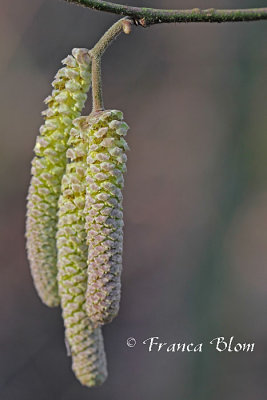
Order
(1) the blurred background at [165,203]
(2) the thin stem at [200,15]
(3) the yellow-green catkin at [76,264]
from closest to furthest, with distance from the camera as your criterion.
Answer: (2) the thin stem at [200,15] → (3) the yellow-green catkin at [76,264] → (1) the blurred background at [165,203]

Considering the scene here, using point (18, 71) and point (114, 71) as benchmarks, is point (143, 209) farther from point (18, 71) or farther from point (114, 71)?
point (18, 71)

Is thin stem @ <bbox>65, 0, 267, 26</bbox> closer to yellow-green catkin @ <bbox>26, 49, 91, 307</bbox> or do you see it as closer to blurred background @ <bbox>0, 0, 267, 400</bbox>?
yellow-green catkin @ <bbox>26, 49, 91, 307</bbox>

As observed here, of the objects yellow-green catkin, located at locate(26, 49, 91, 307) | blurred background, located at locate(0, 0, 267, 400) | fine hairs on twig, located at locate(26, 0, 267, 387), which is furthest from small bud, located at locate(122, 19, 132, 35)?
blurred background, located at locate(0, 0, 267, 400)

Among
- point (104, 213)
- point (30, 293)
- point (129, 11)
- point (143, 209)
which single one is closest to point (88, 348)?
point (104, 213)

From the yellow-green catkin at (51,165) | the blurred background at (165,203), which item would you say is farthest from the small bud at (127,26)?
the blurred background at (165,203)

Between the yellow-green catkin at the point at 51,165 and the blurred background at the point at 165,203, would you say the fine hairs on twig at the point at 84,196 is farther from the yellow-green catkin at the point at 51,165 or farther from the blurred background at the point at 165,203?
the blurred background at the point at 165,203

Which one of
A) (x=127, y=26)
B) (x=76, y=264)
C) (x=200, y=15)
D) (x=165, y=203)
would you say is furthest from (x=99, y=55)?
(x=165, y=203)

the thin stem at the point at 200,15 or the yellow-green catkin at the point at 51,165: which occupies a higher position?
the thin stem at the point at 200,15
